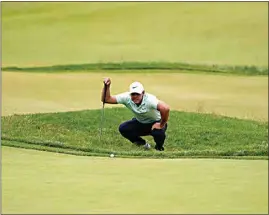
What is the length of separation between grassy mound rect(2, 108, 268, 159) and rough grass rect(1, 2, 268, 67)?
501 cm

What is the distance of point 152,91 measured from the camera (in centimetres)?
1181

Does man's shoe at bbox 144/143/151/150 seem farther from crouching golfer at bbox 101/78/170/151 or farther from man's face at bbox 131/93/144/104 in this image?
man's face at bbox 131/93/144/104

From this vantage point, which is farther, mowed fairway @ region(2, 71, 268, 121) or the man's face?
mowed fairway @ region(2, 71, 268, 121)

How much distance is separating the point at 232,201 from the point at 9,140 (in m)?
3.09

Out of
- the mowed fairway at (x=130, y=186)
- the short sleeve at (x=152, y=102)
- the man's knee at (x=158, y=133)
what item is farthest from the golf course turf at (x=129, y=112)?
the short sleeve at (x=152, y=102)

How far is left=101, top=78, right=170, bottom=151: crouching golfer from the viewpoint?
7.65 meters

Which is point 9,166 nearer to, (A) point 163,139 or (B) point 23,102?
(A) point 163,139

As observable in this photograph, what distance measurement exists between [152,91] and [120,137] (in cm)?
314

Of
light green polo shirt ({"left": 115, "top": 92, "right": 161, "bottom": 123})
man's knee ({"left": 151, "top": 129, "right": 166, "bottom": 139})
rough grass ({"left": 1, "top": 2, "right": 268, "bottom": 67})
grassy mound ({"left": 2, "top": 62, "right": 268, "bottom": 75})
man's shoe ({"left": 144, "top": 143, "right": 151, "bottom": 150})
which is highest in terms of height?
rough grass ({"left": 1, "top": 2, "right": 268, "bottom": 67})

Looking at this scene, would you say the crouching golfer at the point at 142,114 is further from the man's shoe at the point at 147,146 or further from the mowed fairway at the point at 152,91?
the mowed fairway at the point at 152,91

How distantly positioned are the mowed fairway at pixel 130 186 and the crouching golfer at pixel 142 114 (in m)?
0.92

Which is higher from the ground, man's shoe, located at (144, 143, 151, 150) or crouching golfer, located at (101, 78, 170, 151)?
crouching golfer, located at (101, 78, 170, 151)

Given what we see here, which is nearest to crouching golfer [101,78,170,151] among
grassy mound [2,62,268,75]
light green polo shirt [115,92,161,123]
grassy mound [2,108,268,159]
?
light green polo shirt [115,92,161,123]

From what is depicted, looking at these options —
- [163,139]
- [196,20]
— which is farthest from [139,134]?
[196,20]
